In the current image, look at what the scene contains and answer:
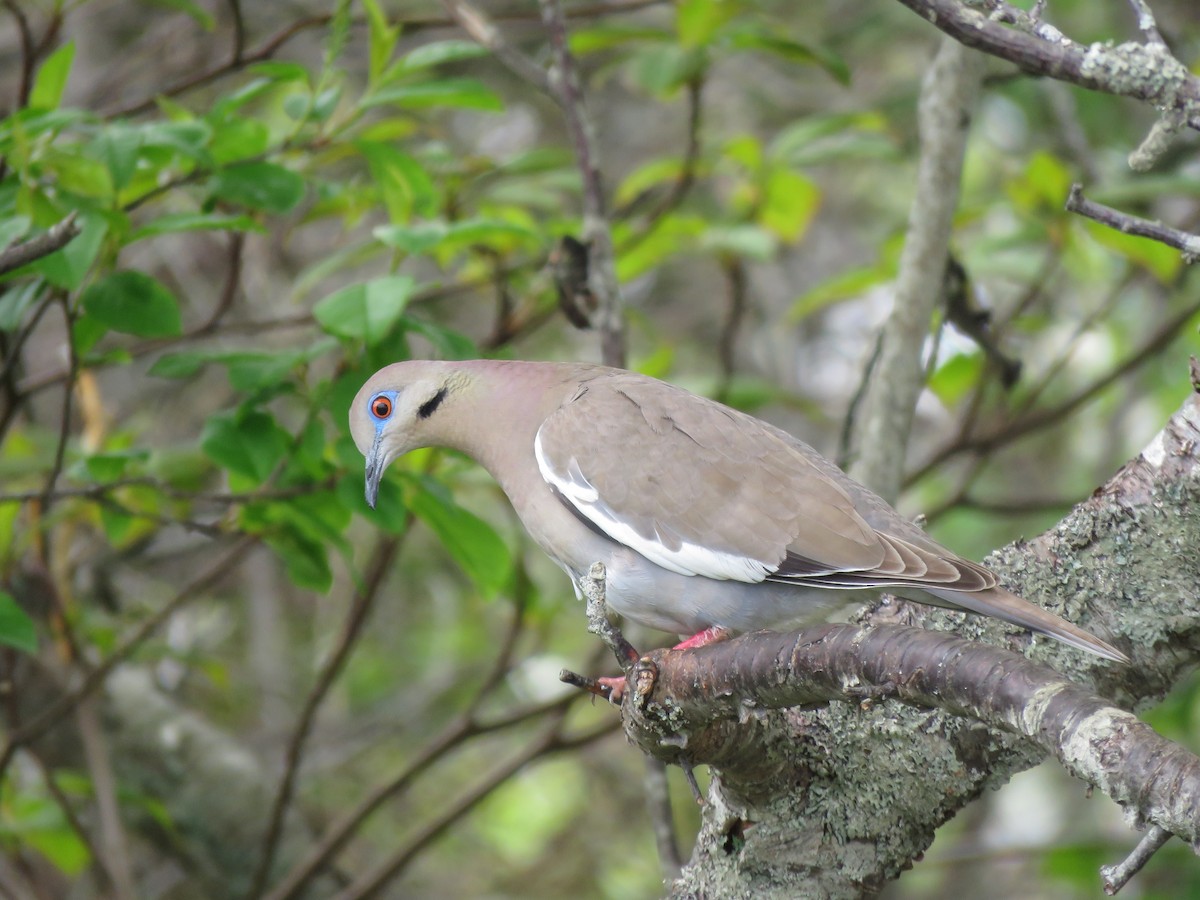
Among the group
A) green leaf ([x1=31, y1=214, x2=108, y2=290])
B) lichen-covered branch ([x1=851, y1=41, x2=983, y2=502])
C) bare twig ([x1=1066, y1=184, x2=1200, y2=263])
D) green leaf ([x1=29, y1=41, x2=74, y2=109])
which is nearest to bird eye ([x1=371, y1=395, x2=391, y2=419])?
green leaf ([x1=31, y1=214, x2=108, y2=290])

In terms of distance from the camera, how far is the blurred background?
3.18 m

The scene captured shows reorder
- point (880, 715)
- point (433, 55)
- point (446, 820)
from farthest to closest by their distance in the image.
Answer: point (446, 820) → point (433, 55) → point (880, 715)

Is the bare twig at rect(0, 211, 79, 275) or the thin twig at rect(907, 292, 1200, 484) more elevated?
the bare twig at rect(0, 211, 79, 275)

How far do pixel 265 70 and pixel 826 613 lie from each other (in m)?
1.96

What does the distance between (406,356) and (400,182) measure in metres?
0.53

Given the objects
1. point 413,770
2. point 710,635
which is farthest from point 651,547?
point 413,770

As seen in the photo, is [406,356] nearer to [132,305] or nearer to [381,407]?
[381,407]

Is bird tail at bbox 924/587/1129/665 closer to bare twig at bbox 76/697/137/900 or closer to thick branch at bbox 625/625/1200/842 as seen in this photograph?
thick branch at bbox 625/625/1200/842

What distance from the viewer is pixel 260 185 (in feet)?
10.2

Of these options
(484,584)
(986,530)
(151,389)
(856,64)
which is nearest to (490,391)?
(484,584)

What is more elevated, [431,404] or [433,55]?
[433,55]

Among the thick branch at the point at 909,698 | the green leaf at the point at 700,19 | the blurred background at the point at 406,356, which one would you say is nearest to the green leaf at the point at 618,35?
the blurred background at the point at 406,356

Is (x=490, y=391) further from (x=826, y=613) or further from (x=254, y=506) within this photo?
(x=826, y=613)

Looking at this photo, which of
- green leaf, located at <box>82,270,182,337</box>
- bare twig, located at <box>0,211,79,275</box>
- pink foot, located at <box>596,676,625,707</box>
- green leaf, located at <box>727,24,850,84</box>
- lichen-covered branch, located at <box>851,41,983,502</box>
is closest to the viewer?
bare twig, located at <box>0,211,79,275</box>
